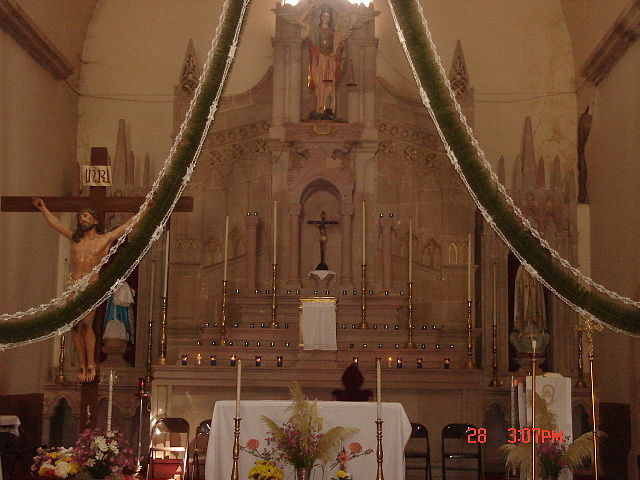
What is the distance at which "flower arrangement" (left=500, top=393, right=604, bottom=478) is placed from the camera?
9086 mm

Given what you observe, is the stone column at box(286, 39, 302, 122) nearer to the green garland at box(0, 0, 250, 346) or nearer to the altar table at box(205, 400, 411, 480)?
the altar table at box(205, 400, 411, 480)

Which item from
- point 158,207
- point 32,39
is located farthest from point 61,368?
point 158,207

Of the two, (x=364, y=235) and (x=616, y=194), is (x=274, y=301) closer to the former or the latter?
(x=364, y=235)

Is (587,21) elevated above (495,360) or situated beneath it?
elevated above

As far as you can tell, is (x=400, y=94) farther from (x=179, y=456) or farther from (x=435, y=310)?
(x=179, y=456)

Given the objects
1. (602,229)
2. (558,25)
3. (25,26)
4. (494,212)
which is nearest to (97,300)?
(494,212)

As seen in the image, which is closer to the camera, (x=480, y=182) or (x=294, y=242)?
(x=480, y=182)

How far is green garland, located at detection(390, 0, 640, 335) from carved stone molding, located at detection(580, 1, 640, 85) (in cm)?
596

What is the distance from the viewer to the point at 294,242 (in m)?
14.5

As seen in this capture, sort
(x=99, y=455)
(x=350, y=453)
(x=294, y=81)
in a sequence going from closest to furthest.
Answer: (x=99, y=455) → (x=350, y=453) → (x=294, y=81)

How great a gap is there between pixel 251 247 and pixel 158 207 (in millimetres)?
6593

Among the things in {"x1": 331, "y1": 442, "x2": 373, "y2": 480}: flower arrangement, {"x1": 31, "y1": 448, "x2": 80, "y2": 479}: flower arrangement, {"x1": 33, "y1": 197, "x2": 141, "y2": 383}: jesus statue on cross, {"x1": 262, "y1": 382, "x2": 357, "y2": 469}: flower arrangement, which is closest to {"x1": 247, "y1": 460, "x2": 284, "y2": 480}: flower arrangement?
{"x1": 262, "y1": 382, "x2": 357, "y2": 469}: flower arrangement

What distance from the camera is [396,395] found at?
12.1 m

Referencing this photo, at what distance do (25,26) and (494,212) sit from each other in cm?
808
